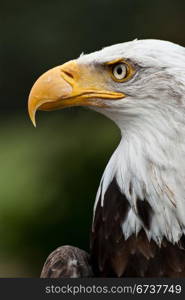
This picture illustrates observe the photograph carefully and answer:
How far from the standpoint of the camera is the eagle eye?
3963 millimetres

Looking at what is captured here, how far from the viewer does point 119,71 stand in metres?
3.99

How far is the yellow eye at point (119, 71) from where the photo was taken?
396 centimetres

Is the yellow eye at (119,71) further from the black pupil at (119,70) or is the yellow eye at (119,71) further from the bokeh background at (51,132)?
the bokeh background at (51,132)

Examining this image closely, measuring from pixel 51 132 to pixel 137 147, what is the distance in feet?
18.5

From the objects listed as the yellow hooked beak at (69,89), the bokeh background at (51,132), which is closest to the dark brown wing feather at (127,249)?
the yellow hooked beak at (69,89)

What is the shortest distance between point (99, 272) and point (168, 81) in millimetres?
1045

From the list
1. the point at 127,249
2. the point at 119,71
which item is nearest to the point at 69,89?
the point at 119,71

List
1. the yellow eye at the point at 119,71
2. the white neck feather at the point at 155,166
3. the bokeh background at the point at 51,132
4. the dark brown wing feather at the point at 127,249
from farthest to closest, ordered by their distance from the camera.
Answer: the bokeh background at the point at 51,132
the yellow eye at the point at 119,71
the dark brown wing feather at the point at 127,249
the white neck feather at the point at 155,166

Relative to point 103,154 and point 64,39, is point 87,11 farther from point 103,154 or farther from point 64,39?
point 103,154

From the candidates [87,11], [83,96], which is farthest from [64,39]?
[83,96]

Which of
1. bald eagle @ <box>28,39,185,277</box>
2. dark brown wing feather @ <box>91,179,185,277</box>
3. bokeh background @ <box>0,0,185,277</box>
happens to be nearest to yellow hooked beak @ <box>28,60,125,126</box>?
bald eagle @ <box>28,39,185,277</box>

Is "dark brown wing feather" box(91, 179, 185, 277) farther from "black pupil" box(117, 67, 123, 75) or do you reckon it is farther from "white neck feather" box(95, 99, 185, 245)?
"black pupil" box(117, 67, 123, 75)

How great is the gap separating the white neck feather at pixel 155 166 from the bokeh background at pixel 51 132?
4.34 metres

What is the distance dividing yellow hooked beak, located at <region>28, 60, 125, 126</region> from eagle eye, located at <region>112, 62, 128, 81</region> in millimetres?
59
